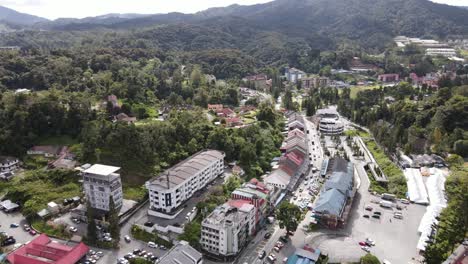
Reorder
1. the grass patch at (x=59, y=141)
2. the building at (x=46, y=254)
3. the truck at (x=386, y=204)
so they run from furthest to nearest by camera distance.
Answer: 1. the grass patch at (x=59, y=141)
2. the truck at (x=386, y=204)
3. the building at (x=46, y=254)

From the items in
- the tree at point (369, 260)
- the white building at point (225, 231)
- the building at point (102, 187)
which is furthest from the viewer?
the building at point (102, 187)

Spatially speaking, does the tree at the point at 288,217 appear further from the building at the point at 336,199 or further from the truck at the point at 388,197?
the truck at the point at 388,197

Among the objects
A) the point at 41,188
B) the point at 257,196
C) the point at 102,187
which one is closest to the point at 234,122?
the point at 257,196

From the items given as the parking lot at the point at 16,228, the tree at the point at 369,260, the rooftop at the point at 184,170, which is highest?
the rooftop at the point at 184,170

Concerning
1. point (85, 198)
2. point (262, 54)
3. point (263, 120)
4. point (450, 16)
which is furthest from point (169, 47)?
point (450, 16)

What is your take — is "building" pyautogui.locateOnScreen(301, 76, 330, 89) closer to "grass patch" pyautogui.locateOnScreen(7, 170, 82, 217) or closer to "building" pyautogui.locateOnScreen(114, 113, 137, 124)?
"building" pyautogui.locateOnScreen(114, 113, 137, 124)

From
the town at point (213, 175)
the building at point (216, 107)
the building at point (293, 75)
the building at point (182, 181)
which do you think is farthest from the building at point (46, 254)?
the building at point (293, 75)

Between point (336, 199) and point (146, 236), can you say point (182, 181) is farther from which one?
point (336, 199)
